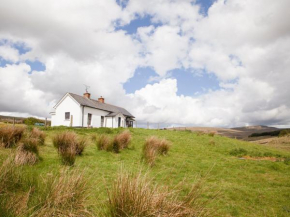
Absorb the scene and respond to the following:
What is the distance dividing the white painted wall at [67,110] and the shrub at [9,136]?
19375 millimetres

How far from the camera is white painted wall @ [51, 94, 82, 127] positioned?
2796 cm

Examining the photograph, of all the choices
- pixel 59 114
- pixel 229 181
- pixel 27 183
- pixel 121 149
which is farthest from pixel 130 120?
pixel 27 183

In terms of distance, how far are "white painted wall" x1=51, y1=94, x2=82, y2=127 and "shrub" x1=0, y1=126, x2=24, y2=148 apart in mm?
19375

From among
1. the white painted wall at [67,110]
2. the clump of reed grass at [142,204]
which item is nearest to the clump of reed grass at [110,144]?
the clump of reed grass at [142,204]

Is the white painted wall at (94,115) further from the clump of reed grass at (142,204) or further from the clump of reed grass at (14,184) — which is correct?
the clump of reed grass at (142,204)

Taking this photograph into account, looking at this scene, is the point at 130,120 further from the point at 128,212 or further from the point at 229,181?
the point at 128,212

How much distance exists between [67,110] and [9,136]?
21.8m

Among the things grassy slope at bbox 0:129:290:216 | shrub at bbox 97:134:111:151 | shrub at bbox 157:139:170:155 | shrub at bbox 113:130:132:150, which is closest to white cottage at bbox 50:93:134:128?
shrub at bbox 113:130:132:150

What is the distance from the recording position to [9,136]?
798cm

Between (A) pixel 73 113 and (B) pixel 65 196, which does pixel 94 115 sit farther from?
(B) pixel 65 196

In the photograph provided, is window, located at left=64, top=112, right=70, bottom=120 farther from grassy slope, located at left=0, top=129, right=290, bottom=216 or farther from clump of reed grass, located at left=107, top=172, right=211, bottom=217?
clump of reed grass, located at left=107, top=172, right=211, bottom=217

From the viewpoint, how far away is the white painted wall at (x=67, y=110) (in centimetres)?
2796

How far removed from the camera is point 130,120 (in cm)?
4128

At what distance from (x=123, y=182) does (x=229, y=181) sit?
17.8 feet
